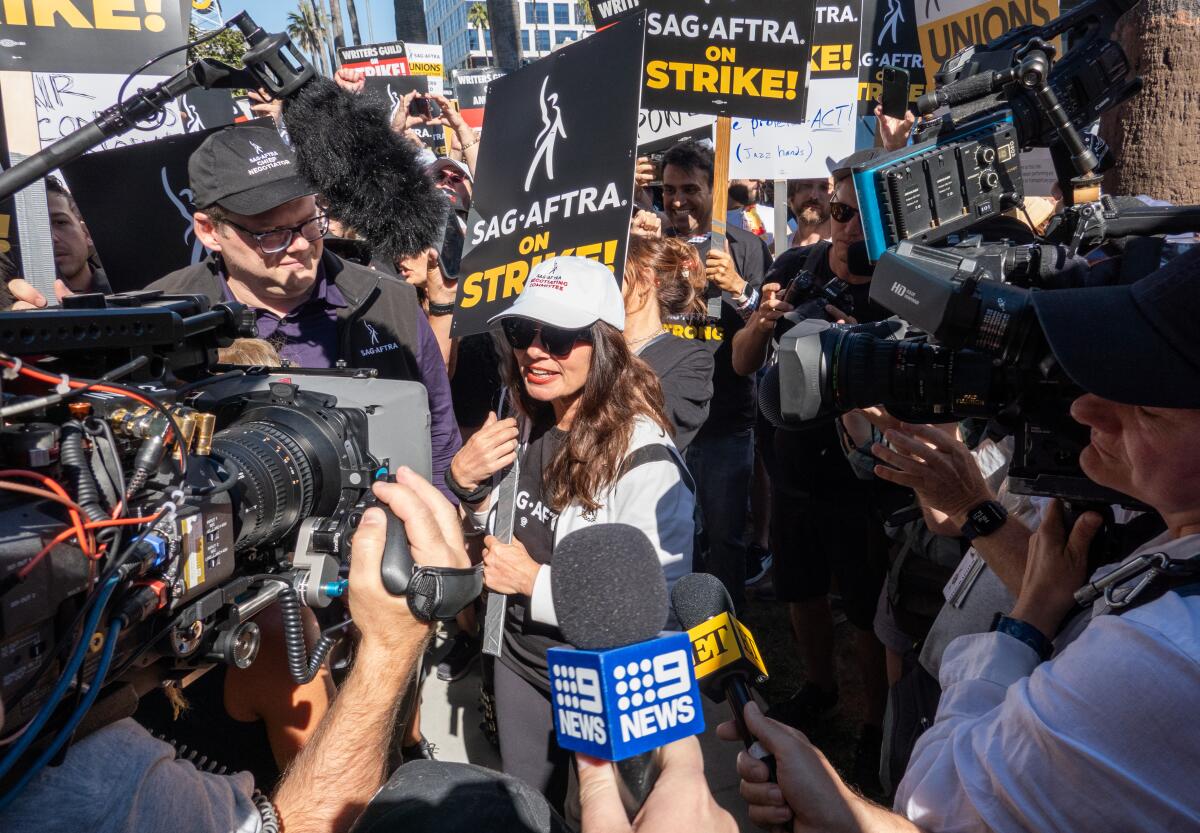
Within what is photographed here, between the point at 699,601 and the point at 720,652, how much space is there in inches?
3.4

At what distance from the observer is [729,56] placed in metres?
3.58

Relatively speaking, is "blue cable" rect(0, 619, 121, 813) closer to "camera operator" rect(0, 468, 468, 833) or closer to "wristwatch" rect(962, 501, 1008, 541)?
"camera operator" rect(0, 468, 468, 833)

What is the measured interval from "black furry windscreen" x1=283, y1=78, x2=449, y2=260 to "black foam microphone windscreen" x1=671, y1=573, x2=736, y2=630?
1.77 m

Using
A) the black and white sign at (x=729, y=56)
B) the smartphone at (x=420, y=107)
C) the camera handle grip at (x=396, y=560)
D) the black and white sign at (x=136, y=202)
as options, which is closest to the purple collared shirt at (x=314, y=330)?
the black and white sign at (x=136, y=202)

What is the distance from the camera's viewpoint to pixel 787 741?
1256 mm

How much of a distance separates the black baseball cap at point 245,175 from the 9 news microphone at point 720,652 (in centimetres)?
192

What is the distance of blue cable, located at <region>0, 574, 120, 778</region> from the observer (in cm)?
90

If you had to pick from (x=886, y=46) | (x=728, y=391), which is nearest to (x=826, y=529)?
(x=728, y=391)

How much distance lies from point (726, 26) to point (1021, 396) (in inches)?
104

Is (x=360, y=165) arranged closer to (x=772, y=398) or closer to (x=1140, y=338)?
(x=772, y=398)

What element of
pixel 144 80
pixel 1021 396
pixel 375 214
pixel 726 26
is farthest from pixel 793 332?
pixel 144 80

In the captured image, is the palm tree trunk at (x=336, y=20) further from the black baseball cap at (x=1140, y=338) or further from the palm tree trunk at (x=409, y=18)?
the black baseball cap at (x=1140, y=338)

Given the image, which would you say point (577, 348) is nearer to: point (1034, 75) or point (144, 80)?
point (1034, 75)

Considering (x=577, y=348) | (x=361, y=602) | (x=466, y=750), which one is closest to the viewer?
(x=361, y=602)
